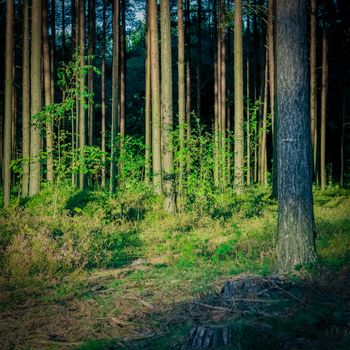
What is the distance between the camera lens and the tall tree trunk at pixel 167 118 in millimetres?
12445

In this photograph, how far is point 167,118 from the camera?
41.1 feet

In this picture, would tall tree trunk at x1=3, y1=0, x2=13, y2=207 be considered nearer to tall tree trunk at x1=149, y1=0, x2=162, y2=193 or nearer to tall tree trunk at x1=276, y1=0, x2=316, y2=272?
tall tree trunk at x1=149, y1=0, x2=162, y2=193

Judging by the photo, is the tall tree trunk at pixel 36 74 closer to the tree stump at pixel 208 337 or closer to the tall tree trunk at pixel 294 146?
the tall tree trunk at pixel 294 146

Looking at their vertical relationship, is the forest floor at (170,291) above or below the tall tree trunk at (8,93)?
below

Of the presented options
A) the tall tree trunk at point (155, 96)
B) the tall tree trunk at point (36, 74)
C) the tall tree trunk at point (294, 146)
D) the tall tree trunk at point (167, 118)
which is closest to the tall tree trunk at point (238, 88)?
the tall tree trunk at point (155, 96)

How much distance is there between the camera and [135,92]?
36.1 meters

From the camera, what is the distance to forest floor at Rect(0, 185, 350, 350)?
3.90 meters

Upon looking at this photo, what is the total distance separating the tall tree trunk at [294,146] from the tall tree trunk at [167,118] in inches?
269

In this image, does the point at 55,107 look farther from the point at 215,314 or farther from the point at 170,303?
the point at 215,314

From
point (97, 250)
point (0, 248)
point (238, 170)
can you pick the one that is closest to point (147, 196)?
point (238, 170)

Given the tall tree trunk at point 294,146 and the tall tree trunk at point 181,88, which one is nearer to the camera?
the tall tree trunk at point 294,146

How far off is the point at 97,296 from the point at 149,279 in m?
1.10

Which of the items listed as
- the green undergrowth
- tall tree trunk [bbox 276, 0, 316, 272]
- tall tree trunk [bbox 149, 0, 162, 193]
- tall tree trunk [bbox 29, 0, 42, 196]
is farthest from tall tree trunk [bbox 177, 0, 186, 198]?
tall tree trunk [bbox 276, 0, 316, 272]

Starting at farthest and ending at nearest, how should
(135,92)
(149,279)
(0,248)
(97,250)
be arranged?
(135,92) < (97,250) < (0,248) < (149,279)
